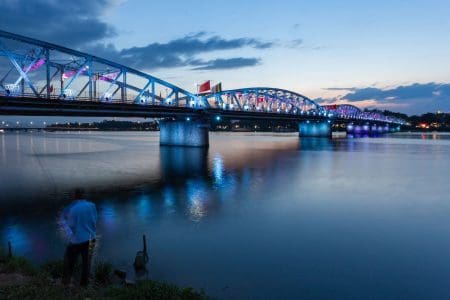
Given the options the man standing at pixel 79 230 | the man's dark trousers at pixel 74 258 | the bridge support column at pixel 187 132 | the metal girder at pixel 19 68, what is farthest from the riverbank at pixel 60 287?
the bridge support column at pixel 187 132

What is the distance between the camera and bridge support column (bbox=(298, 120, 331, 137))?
184 meters

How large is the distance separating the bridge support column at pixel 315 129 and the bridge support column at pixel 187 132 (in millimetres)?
97766

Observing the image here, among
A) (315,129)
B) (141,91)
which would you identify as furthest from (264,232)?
(315,129)

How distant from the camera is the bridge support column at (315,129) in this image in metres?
184

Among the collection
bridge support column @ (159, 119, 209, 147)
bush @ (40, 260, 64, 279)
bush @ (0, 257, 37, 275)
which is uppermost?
bridge support column @ (159, 119, 209, 147)

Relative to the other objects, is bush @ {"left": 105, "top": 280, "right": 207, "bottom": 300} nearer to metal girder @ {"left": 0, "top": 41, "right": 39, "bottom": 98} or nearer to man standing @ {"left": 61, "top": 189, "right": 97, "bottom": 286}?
man standing @ {"left": 61, "top": 189, "right": 97, "bottom": 286}

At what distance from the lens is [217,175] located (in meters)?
45.0

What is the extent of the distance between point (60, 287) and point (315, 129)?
603 ft

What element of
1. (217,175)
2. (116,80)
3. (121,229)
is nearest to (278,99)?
(116,80)

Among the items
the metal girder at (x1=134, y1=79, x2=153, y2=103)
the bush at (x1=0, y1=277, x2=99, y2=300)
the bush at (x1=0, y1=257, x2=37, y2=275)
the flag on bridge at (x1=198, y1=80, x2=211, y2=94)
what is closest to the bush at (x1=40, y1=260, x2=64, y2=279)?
the bush at (x1=0, y1=257, x2=37, y2=275)

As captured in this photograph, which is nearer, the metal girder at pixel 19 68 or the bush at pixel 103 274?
the bush at pixel 103 274

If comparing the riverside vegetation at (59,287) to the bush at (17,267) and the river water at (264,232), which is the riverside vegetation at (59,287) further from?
the river water at (264,232)

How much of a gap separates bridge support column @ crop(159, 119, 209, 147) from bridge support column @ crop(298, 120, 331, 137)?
97766mm

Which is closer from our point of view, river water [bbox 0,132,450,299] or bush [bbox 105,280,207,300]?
bush [bbox 105,280,207,300]
